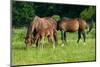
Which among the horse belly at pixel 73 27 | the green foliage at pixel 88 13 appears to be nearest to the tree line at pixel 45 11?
the green foliage at pixel 88 13

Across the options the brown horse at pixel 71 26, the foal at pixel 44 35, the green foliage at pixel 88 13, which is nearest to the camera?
the foal at pixel 44 35

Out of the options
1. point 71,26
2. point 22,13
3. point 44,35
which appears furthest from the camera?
point 71,26

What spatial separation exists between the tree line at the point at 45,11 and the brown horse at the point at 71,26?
54 millimetres

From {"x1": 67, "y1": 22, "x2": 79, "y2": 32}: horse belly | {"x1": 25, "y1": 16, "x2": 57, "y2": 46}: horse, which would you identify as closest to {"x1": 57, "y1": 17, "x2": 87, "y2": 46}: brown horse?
{"x1": 67, "y1": 22, "x2": 79, "y2": 32}: horse belly

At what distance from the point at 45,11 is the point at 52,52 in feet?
1.59

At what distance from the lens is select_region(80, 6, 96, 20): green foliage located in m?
2.82

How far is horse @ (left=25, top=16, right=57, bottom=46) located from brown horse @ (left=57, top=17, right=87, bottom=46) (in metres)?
0.10

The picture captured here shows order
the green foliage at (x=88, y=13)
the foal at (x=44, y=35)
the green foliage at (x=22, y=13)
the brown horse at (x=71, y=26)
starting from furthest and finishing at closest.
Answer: the green foliage at (x=88, y=13), the brown horse at (x=71, y=26), the foal at (x=44, y=35), the green foliage at (x=22, y=13)

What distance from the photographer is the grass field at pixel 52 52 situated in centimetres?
248

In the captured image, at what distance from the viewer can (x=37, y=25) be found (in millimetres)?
2592

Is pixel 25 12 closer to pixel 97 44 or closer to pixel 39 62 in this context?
pixel 39 62

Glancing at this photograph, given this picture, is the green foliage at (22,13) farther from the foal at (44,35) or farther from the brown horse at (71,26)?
the brown horse at (71,26)

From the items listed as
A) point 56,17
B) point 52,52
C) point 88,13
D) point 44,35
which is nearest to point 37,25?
point 44,35

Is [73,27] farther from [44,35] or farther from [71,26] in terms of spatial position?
[44,35]
